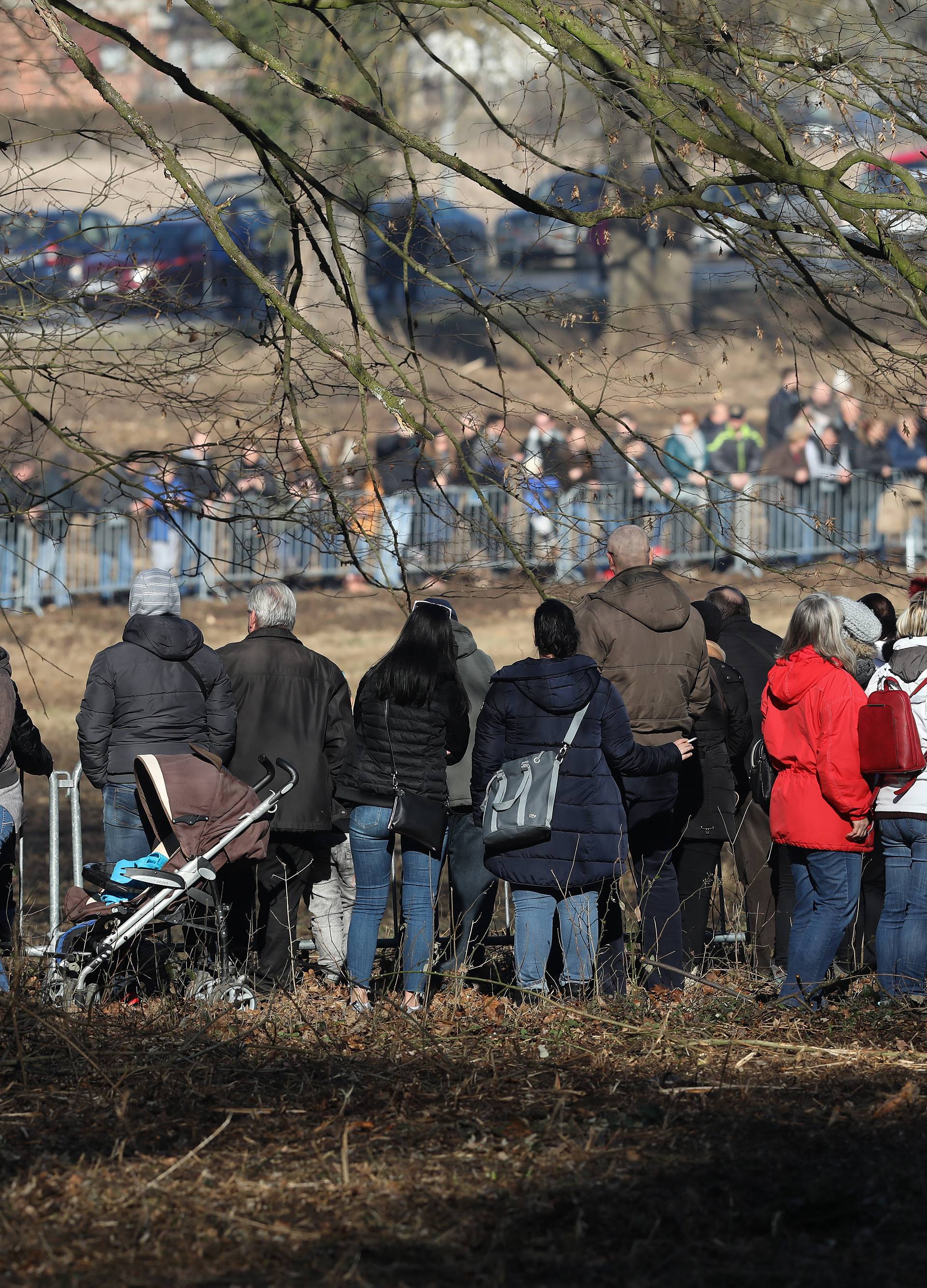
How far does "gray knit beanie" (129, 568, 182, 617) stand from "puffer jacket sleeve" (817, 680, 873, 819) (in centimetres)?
278

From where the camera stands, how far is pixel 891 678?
5938 millimetres

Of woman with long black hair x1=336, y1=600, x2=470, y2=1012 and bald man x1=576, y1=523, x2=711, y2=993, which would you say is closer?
woman with long black hair x1=336, y1=600, x2=470, y2=1012

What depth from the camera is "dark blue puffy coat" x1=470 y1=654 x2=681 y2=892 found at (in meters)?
5.86

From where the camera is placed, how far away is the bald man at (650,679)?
21.3 ft

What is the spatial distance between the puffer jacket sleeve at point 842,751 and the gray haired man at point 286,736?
2033 millimetres

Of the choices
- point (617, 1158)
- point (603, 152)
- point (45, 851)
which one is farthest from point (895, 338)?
point (45, 851)

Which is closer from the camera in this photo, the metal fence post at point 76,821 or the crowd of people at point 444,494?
the crowd of people at point 444,494

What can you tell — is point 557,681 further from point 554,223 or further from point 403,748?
point 554,223

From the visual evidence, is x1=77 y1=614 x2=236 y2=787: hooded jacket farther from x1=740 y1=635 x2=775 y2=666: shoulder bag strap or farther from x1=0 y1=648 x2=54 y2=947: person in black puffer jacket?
x1=740 y1=635 x2=775 y2=666: shoulder bag strap

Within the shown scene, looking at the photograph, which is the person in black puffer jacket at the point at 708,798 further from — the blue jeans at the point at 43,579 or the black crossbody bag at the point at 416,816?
the blue jeans at the point at 43,579

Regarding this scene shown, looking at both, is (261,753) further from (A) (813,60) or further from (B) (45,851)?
(B) (45,851)

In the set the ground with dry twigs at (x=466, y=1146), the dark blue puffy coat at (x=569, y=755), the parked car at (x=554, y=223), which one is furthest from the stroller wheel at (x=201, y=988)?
the parked car at (x=554, y=223)

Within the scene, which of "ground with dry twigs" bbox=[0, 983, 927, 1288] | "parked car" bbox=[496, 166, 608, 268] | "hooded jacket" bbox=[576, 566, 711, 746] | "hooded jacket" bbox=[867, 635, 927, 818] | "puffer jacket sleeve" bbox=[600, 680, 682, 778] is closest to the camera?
"ground with dry twigs" bbox=[0, 983, 927, 1288]

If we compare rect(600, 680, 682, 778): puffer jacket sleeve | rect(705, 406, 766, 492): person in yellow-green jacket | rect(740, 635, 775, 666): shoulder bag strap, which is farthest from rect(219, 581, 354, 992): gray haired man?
rect(705, 406, 766, 492): person in yellow-green jacket
